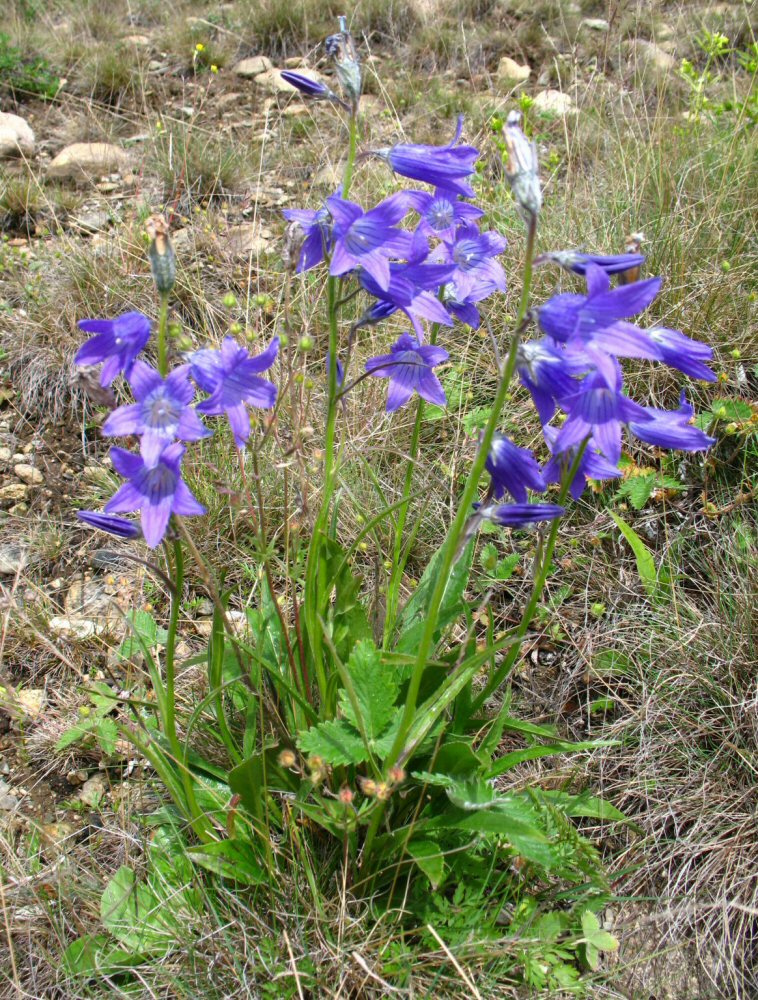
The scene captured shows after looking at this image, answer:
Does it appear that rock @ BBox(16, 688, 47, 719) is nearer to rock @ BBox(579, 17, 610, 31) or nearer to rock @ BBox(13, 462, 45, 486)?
rock @ BBox(13, 462, 45, 486)

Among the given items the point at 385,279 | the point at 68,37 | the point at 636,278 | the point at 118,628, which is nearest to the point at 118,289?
the point at 118,628

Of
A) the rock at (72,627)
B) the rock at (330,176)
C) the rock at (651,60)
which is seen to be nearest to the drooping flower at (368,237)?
the rock at (72,627)

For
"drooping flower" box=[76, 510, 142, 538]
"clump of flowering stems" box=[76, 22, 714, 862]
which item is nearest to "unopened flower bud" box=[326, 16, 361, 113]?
"clump of flowering stems" box=[76, 22, 714, 862]

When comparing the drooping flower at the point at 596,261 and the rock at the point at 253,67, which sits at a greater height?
the drooping flower at the point at 596,261

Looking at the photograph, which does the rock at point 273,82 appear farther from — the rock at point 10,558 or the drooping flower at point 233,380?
the drooping flower at point 233,380

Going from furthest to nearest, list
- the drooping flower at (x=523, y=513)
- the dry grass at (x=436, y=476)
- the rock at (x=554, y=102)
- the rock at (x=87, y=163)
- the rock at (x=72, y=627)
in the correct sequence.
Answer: the rock at (x=554, y=102) → the rock at (x=87, y=163) → the rock at (x=72, y=627) → the dry grass at (x=436, y=476) → the drooping flower at (x=523, y=513)

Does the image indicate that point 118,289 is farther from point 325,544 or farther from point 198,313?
point 325,544
